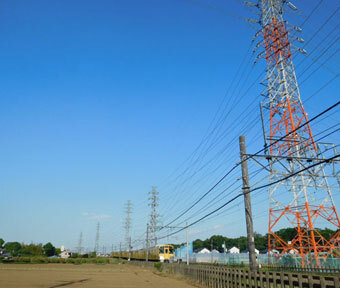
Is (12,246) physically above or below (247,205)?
below

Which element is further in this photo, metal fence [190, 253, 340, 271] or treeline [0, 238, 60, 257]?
treeline [0, 238, 60, 257]

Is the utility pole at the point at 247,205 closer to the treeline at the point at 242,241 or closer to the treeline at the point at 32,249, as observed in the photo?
the treeline at the point at 32,249

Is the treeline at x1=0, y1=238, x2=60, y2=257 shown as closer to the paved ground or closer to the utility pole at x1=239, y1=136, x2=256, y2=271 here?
the paved ground

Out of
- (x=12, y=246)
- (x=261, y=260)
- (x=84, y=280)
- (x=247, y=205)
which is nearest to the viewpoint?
(x=247, y=205)

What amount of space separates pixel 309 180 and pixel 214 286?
1018 cm

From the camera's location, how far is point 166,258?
143 feet

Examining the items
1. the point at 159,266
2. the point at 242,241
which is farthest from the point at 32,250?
the point at 242,241

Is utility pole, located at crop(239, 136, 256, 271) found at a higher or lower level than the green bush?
higher

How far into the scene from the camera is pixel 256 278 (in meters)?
9.23

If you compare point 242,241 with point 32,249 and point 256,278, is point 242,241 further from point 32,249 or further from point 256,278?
point 256,278

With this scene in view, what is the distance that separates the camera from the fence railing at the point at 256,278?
688cm

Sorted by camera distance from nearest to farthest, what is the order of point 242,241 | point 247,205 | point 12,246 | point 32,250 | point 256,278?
point 256,278 → point 247,205 → point 32,250 → point 242,241 → point 12,246

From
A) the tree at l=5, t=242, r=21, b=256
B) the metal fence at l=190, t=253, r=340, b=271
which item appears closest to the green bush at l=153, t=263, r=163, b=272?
the metal fence at l=190, t=253, r=340, b=271

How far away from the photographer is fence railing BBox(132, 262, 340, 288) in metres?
6.88
